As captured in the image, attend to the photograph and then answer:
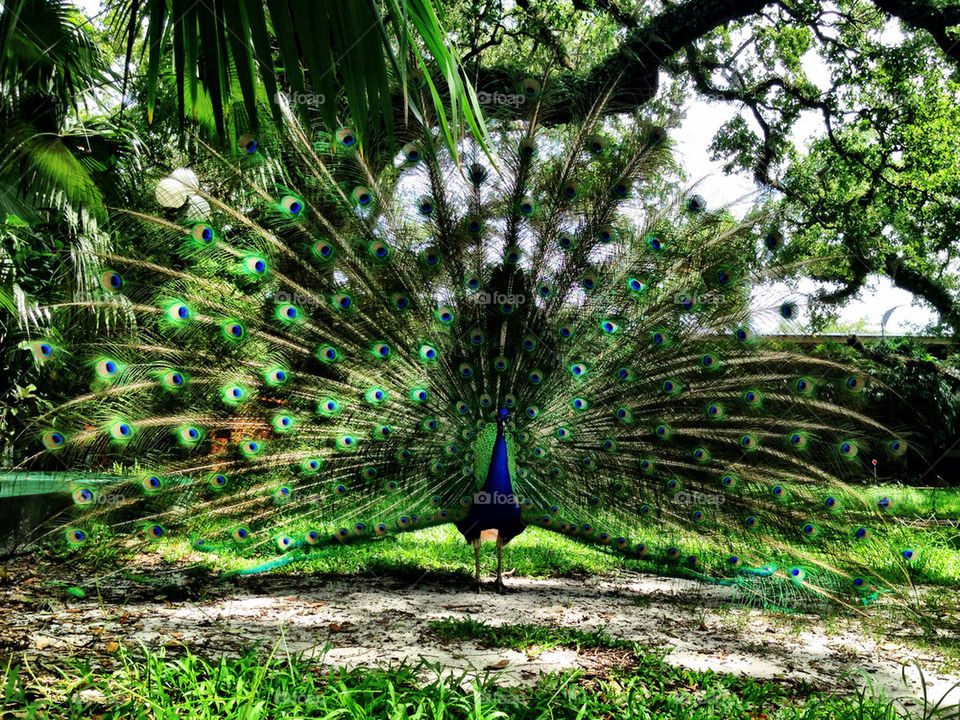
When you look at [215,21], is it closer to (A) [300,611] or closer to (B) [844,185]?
(A) [300,611]

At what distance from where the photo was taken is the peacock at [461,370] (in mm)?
4113

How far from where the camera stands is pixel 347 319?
4.77 meters

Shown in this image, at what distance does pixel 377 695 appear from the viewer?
283 centimetres

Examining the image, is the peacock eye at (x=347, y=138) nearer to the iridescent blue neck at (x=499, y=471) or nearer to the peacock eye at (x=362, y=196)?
the peacock eye at (x=362, y=196)

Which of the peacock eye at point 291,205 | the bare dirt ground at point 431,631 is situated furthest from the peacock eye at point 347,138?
the bare dirt ground at point 431,631

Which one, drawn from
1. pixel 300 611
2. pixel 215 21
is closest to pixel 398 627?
pixel 300 611

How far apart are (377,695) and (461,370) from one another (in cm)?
260

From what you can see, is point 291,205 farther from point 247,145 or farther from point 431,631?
point 431,631

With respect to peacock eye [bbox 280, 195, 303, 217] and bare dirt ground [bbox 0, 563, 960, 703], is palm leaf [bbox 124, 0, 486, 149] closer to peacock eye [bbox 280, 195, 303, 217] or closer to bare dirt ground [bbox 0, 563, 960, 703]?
bare dirt ground [bbox 0, 563, 960, 703]

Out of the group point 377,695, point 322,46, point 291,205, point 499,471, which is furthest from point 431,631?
point 322,46

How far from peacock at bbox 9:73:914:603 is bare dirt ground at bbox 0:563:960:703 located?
1.47 ft

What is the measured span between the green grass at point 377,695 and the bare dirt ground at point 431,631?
0.82 ft

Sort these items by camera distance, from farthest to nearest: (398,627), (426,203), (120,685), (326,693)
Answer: (426,203) < (398,627) < (326,693) < (120,685)

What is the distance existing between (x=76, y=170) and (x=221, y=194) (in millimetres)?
1217
